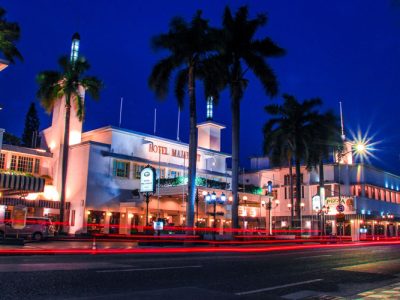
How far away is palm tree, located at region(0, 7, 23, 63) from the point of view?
85.9 feet

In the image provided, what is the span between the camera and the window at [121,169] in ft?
143

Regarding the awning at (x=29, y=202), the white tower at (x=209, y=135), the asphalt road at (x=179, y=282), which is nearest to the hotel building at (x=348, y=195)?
the white tower at (x=209, y=135)

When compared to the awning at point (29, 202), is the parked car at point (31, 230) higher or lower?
lower

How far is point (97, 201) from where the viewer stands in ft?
136

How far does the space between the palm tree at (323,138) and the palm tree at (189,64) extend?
17800 mm

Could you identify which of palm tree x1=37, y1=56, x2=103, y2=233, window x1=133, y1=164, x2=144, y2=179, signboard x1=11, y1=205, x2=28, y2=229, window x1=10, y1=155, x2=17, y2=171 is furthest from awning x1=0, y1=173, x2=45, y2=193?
window x1=133, y1=164, x2=144, y2=179

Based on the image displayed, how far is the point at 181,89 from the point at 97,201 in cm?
1565

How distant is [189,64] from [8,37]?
39.7ft

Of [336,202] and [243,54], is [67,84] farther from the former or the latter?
[336,202]

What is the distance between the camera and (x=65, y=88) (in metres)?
39.9

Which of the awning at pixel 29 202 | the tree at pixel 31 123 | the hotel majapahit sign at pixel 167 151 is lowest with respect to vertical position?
the awning at pixel 29 202

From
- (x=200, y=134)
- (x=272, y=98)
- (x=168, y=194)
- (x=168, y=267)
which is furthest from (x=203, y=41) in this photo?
(x=200, y=134)

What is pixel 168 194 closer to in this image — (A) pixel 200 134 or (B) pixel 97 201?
(B) pixel 97 201

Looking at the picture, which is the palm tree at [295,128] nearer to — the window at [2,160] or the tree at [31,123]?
the window at [2,160]
